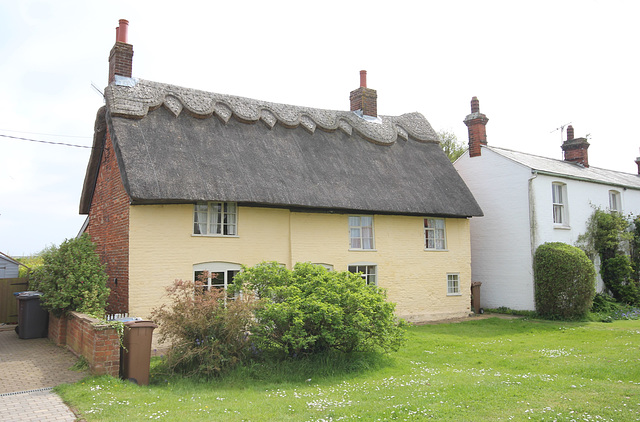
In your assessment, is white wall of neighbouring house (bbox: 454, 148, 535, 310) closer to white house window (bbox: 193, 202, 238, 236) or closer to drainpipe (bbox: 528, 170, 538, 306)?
drainpipe (bbox: 528, 170, 538, 306)

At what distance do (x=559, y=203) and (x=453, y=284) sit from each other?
5.95 meters

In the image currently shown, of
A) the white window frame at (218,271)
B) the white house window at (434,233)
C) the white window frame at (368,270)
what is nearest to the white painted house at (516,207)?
the white house window at (434,233)

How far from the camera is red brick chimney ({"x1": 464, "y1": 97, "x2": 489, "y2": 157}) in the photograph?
20.9 metres

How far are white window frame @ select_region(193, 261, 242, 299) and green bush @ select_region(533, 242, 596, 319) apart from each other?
445 inches

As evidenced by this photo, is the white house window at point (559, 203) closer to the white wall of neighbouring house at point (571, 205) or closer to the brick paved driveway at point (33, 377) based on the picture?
the white wall of neighbouring house at point (571, 205)

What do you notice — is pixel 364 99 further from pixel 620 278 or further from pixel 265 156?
pixel 620 278

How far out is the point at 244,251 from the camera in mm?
13617

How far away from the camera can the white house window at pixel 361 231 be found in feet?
52.4

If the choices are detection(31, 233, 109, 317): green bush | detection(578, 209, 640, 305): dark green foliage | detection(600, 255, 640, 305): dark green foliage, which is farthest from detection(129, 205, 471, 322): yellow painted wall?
detection(600, 255, 640, 305): dark green foliage

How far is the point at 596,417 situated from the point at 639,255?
19075mm

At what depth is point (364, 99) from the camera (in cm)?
1962

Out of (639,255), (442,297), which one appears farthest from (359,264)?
(639,255)

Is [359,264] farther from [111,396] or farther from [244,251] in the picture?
[111,396]

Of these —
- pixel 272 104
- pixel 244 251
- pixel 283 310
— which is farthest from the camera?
pixel 272 104
